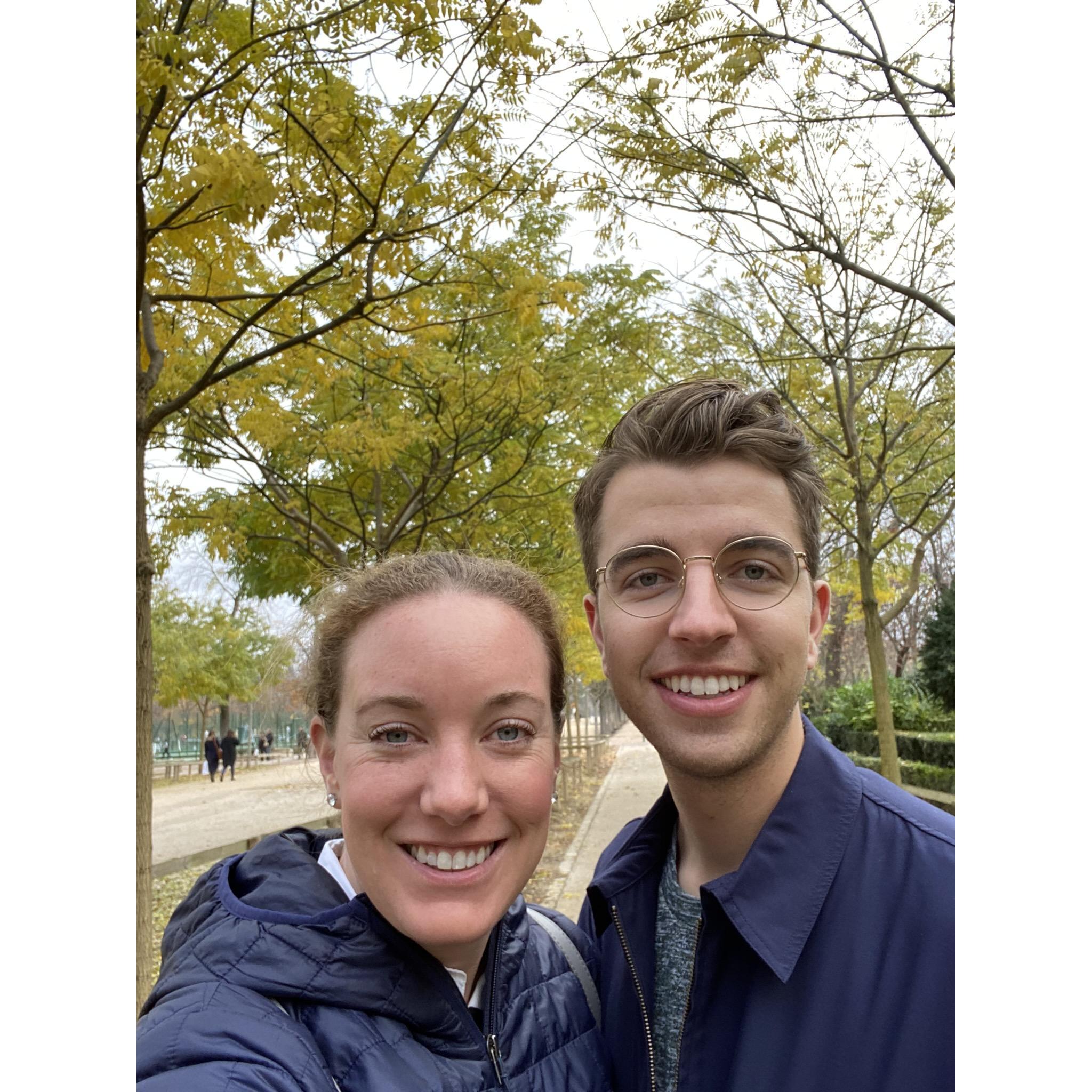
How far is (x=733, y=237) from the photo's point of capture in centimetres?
625

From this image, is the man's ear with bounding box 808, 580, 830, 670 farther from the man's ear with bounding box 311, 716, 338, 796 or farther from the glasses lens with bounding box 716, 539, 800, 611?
the man's ear with bounding box 311, 716, 338, 796

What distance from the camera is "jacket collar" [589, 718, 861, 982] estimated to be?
5.55 feet

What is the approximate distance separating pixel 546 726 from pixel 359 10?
3582 mm

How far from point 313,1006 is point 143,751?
2884 millimetres

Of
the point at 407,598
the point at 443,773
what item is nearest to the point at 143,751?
the point at 407,598

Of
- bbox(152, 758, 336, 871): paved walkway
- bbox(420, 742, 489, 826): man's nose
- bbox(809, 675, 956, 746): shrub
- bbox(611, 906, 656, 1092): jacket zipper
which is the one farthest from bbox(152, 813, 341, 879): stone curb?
bbox(420, 742, 489, 826): man's nose

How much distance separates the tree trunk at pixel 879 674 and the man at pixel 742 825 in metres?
5.53

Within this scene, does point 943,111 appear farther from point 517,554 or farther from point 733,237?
point 517,554

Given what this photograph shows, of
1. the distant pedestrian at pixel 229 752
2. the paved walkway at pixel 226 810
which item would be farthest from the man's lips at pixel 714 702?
the distant pedestrian at pixel 229 752

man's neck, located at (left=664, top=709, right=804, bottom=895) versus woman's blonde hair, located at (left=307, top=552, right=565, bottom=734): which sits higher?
woman's blonde hair, located at (left=307, top=552, right=565, bottom=734)

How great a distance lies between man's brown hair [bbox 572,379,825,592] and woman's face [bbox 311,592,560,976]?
0.60 meters

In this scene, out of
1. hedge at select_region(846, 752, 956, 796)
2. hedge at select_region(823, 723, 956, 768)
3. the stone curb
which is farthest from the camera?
hedge at select_region(823, 723, 956, 768)

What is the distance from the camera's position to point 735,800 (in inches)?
77.6

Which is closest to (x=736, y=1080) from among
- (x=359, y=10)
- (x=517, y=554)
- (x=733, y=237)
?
(x=359, y=10)
